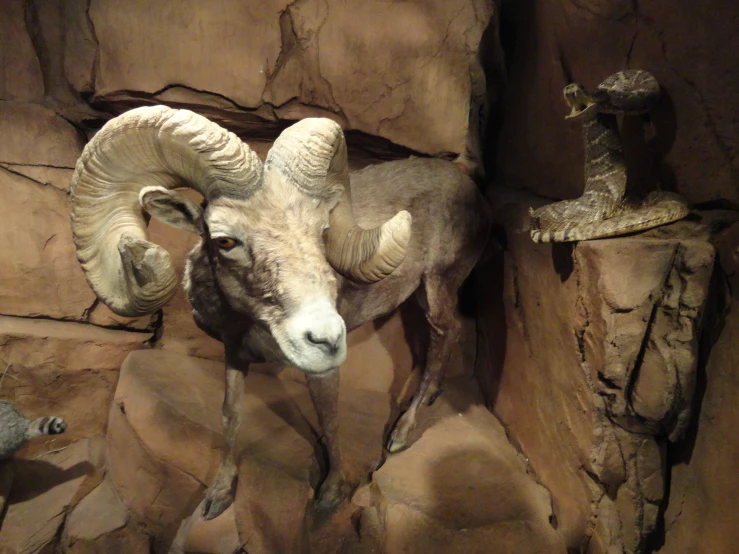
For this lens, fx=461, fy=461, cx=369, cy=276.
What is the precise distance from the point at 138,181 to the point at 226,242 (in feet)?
1.46

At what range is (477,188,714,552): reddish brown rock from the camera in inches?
72.7

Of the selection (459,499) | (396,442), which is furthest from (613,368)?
(396,442)

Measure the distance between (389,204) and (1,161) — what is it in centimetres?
251

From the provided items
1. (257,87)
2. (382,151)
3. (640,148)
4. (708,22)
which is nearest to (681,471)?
(640,148)

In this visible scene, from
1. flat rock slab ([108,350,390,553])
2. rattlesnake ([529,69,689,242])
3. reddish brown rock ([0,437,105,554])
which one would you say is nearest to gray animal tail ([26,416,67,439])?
flat rock slab ([108,350,390,553])

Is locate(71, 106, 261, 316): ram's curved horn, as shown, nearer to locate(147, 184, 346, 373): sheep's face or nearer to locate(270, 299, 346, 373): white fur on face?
locate(147, 184, 346, 373): sheep's face

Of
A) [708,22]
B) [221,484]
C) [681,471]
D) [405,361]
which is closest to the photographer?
[708,22]

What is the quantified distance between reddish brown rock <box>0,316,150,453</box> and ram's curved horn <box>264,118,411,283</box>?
220cm

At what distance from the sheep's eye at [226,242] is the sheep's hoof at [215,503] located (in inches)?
58.7

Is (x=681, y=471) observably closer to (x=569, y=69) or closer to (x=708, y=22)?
(x=708, y=22)

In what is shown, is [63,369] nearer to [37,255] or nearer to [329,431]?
[37,255]

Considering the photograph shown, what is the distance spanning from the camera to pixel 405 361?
3.65 meters

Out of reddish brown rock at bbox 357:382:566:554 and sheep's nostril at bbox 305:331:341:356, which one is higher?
sheep's nostril at bbox 305:331:341:356

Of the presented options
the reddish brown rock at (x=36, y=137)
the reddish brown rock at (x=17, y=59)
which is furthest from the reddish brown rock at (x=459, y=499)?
the reddish brown rock at (x=17, y=59)
